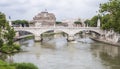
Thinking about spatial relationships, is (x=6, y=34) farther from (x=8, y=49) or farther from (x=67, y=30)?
(x=67, y=30)

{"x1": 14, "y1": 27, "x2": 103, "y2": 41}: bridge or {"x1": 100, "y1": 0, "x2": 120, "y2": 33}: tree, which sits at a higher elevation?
{"x1": 100, "y1": 0, "x2": 120, "y2": 33}: tree

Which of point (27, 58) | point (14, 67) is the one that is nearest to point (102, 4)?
point (27, 58)

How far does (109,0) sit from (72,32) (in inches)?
651

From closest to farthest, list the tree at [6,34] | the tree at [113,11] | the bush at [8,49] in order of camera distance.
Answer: the bush at [8,49], the tree at [6,34], the tree at [113,11]

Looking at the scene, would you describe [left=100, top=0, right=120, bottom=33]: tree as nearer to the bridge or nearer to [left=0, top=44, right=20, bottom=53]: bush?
Answer: the bridge

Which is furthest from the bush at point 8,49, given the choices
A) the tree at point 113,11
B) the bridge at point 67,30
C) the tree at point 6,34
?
the bridge at point 67,30

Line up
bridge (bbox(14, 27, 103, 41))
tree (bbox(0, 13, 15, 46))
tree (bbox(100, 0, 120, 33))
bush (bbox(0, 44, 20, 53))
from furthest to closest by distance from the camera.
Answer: bridge (bbox(14, 27, 103, 41)) → tree (bbox(100, 0, 120, 33)) → tree (bbox(0, 13, 15, 46)) → bush (bbox(0, 44, 20, 53))

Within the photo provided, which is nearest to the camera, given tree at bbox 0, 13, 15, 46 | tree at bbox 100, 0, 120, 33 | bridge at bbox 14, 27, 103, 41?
tree at bbox 0, 13, 15, 46

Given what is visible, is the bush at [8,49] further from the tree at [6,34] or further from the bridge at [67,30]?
the bridge at [67,30]

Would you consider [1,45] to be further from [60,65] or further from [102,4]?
[102,4]

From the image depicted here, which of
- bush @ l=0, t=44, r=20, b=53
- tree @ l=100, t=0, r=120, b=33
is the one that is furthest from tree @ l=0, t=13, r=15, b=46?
tree @ l=100, t=0, r=120, b=33

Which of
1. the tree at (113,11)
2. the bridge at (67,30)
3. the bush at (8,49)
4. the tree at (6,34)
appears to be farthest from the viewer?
the bridge at (67,30)

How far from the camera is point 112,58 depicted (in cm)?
4022

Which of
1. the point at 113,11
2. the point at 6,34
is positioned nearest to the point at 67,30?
the point at 113,11
